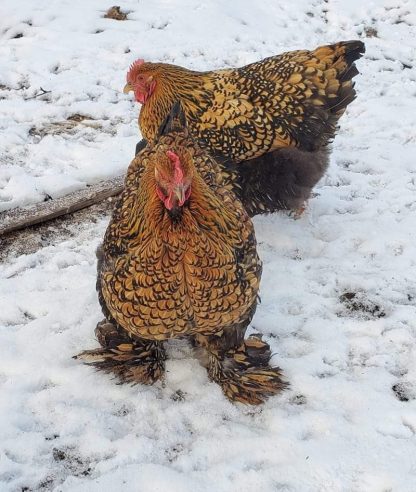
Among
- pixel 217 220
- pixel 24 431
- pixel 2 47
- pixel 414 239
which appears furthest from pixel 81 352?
pixel 2 47

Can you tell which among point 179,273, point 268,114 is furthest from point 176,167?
point 268,114

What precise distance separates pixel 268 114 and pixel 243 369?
74.8 inches

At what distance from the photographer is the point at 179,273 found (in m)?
2.47

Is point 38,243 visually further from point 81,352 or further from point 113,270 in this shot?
point 113,270

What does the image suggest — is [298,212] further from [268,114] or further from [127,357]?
[127,357]

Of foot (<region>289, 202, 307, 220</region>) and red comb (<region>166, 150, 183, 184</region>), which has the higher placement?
red comb (<region>166, 150, 183, 184</region>)

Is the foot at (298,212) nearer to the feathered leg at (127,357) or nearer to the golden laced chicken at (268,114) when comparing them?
the golden laced chicken at (268,114)

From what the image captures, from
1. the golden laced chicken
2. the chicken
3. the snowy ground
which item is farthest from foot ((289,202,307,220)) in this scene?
the chicken

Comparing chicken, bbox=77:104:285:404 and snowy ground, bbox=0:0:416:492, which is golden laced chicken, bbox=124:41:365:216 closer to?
snowy ground, bbox=0:0:416:492

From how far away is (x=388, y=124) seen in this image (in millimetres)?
5359

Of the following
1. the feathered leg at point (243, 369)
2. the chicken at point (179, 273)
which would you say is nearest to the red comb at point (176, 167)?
the chicken at point (179, 273)

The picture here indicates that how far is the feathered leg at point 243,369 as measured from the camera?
2955 mm

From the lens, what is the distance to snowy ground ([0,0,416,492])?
2.60 meters

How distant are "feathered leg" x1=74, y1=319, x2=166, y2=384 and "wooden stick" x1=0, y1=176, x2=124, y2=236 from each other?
1395mm
